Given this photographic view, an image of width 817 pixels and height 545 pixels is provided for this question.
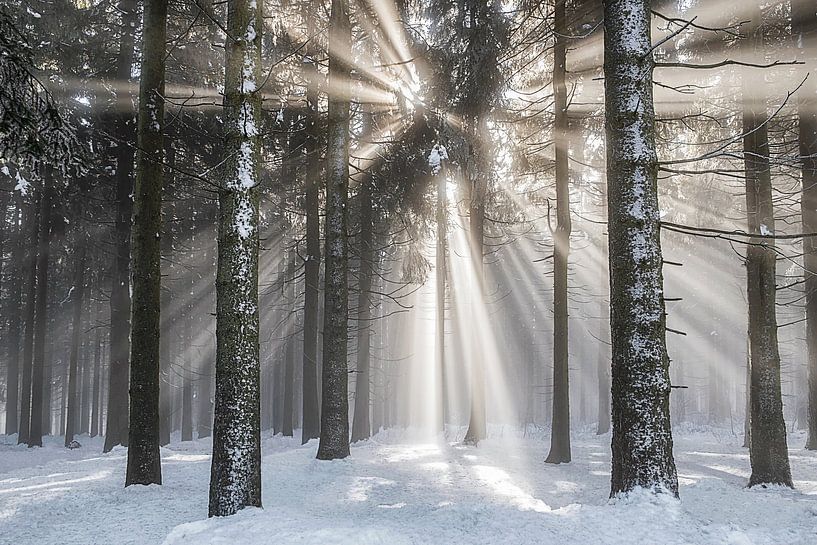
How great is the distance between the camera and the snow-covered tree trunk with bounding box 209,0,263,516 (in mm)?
6398

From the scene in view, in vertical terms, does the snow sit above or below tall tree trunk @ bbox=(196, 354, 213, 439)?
above

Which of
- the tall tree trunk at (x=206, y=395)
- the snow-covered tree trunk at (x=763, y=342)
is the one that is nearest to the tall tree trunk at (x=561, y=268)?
the snow-covered tree trunk at (x=763, y=342)

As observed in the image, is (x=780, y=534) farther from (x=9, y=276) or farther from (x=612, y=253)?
(x=9, y=276)

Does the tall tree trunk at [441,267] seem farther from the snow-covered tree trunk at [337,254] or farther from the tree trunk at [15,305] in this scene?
the tree trunk at [15,305]

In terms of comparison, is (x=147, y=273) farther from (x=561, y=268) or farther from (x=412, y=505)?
(x=561, y=268)

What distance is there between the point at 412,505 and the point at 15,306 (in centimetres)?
3061

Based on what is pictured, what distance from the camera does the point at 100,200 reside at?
61.5 ft

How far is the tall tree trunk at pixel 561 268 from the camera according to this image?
12914mm

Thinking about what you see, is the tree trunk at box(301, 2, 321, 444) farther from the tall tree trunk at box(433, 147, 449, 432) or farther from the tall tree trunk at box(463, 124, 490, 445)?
the tall tree trunk at box(463, 124, 490, 445)

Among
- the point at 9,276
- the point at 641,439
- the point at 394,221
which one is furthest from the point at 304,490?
the point at 9,276

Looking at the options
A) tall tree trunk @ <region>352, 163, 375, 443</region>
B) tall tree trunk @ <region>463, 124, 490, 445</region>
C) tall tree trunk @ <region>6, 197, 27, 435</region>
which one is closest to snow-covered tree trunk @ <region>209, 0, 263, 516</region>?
tall tree trunk @ <region>463, 124, 490, 445</region>

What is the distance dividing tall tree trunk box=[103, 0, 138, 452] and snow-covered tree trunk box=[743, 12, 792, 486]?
15.6m

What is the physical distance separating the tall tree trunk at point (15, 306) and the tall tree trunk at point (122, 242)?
11177 millimetres

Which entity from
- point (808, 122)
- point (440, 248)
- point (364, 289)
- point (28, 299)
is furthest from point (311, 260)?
point (28, 299)
